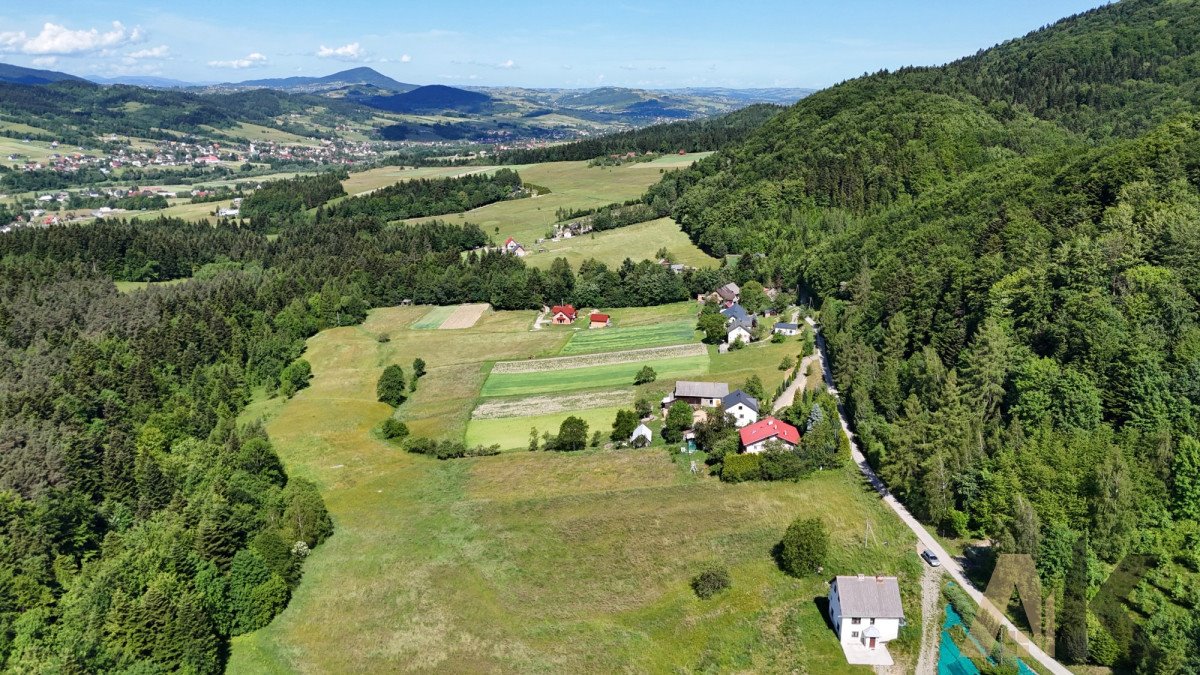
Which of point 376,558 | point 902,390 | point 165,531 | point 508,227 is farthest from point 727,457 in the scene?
point 508,227

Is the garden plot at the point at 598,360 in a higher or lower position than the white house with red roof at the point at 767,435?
lower

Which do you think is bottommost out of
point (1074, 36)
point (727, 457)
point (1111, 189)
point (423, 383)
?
point (423, 383)

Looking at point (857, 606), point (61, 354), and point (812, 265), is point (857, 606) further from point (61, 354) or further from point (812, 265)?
point (61, 354)

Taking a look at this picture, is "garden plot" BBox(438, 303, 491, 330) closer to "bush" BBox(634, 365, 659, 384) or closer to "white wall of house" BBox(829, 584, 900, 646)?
"bush" BBox(634, 365, 659, 384)

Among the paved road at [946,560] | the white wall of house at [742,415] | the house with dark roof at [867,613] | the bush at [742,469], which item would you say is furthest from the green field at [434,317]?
the house with dark roof at [867,613]

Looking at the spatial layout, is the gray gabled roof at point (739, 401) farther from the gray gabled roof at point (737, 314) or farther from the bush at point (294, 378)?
the bush at point (294, 378)
